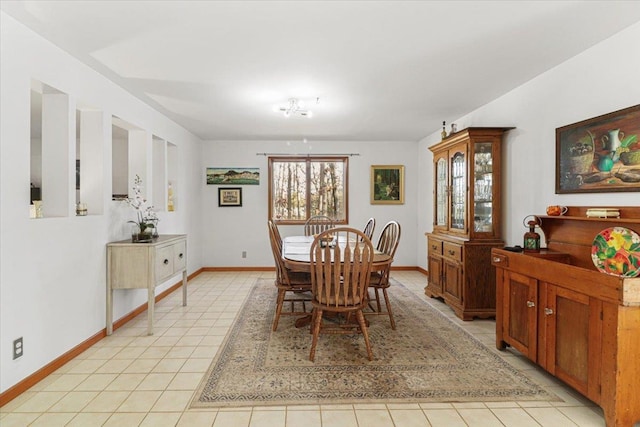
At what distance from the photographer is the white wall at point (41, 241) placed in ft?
7.12

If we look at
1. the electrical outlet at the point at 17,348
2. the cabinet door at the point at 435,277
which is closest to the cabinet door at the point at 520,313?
the cabinet door at the point at 435,277

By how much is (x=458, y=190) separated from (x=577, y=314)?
211 cm

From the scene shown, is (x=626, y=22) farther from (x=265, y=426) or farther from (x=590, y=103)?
(x=265, y=426)

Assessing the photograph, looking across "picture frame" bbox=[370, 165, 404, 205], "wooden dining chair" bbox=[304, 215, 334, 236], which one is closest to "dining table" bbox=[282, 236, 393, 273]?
"wooden dining chair" bbox=[304, 215, 334, 236]

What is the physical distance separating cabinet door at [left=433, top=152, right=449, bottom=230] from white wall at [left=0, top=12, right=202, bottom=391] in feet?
12.1

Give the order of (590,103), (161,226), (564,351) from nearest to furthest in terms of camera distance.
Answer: (564,351), (590,103), (161,226)

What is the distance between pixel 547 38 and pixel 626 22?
438 millimetres

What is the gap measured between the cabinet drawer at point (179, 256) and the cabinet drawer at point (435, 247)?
3087 millimetres

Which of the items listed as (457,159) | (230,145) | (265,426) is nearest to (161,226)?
(230,145)

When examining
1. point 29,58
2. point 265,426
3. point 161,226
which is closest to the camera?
point 265,426

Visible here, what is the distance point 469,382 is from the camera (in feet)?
7.79

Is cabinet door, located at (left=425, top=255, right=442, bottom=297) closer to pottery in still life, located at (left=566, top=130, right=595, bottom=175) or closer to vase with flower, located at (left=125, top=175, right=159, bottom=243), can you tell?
pottery in still life, located at (left=566, top=130, right=595, bottom=175)

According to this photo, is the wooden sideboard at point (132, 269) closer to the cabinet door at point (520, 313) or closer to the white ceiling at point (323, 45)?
the white ceiling at point (323, 45)

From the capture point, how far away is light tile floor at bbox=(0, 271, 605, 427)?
1.96m
